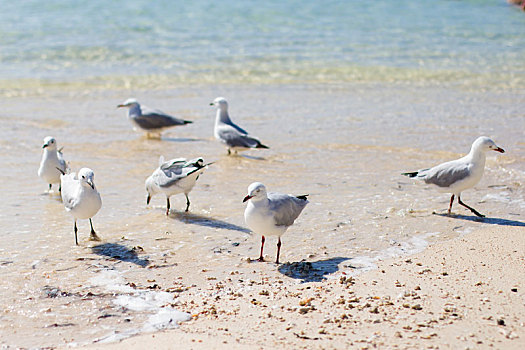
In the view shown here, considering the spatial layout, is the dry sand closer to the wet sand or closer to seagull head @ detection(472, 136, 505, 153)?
the wet sand

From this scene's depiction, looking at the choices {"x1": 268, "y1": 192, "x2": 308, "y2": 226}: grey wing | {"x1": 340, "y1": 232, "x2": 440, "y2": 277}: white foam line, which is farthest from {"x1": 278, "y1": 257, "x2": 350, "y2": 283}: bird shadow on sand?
{"x1": 268, "y1": 192, "x2": 308, "y2": 226}: grey wing

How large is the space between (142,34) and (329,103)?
9.97 metres

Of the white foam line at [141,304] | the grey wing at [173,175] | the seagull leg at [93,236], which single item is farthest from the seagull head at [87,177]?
the grey wing at [173,175]

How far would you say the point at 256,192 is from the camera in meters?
5.40

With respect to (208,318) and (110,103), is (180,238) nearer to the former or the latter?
(208,318)

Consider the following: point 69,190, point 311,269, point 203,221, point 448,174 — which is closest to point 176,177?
point 203,221

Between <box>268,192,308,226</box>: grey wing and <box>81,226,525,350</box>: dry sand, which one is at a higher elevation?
<box>268,192,308,226</box>: grey wing

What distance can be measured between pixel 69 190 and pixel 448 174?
3.84 meters

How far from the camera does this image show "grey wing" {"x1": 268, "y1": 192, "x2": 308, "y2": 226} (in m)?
5.53

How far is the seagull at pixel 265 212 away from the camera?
17.8 ft

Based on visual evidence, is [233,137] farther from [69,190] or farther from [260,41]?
[260,41]

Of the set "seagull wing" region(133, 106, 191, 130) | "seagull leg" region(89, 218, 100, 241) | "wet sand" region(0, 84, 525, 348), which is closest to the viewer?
"wet sand" region(0, 84, 525, 348)

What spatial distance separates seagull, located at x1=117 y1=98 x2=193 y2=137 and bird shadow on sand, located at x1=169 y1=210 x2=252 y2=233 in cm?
393

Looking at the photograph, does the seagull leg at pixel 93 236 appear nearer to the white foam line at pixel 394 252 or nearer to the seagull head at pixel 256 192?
the seagull head at pixel 256 192
